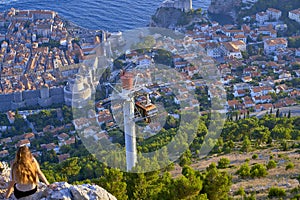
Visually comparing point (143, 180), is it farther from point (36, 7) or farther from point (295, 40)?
point (36, 7)

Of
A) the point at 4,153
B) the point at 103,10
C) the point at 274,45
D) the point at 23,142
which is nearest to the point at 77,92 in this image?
the point at 23,142

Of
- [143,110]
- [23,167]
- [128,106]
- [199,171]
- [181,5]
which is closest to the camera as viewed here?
[23,167]

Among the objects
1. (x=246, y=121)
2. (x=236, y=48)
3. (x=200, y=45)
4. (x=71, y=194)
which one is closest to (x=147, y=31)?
(x=200, y=45)

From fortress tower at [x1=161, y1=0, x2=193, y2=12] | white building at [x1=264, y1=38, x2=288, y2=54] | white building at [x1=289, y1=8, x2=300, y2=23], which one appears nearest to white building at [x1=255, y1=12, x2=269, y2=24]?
white building at [x1=289, y1=8, x2=300, y2=23]

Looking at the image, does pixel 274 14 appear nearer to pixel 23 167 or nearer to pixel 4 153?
pixel 4 153

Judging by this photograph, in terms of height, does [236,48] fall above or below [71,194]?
below

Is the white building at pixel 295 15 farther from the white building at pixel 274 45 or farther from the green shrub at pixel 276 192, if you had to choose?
the green shrub at pixel 276 192

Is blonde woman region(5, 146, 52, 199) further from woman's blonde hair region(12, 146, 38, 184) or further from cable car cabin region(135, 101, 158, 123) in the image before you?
cable car cabin region(135, 101, 158, 123)
